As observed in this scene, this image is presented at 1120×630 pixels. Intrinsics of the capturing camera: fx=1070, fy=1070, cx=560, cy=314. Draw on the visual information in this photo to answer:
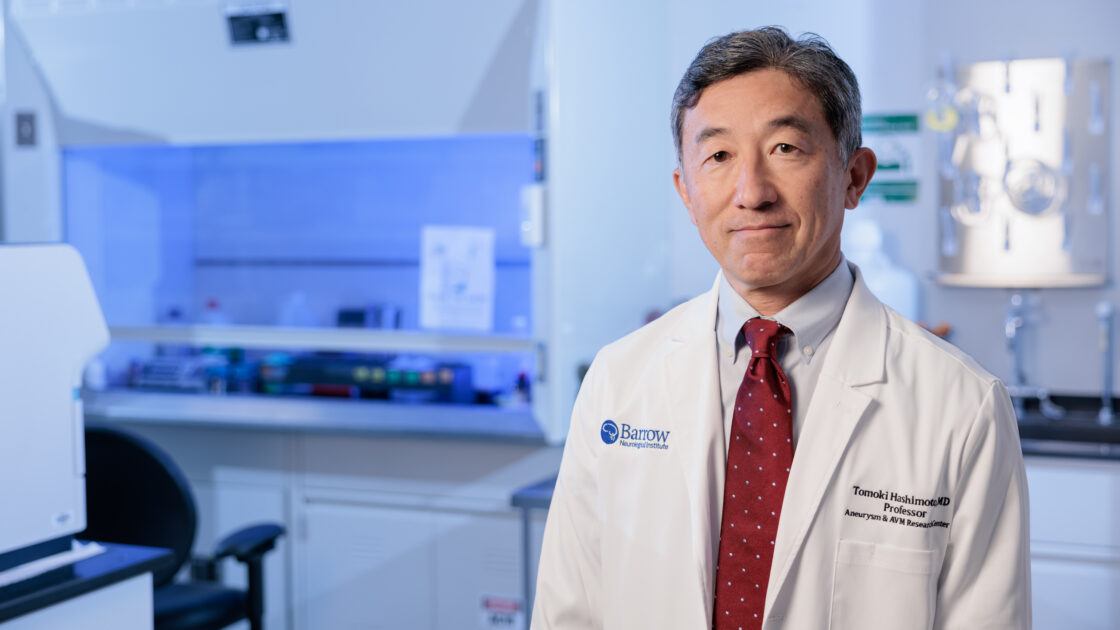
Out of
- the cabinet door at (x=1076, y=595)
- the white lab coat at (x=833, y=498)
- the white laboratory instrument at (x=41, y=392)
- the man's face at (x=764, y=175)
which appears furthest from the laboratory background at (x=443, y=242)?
the man's face at (x=764, y=175)

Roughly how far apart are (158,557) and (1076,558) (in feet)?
6.88

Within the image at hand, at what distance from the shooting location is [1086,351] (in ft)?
9.96

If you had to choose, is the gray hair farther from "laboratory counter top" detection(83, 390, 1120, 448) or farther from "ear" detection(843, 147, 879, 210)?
"laboratory counter top" detection(83, 390, 1120, 448)

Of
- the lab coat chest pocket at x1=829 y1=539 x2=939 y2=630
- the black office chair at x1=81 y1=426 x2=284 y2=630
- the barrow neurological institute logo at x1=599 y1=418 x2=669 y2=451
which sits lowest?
the black office chair at x1=81 y1=426 x2=284 y2=630

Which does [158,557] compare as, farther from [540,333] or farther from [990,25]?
[990,25]

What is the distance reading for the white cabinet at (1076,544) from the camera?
102 inches

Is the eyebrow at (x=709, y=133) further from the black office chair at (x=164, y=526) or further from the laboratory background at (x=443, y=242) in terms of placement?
the black office chair at (x=164, y=526)

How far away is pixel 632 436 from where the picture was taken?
127 cm

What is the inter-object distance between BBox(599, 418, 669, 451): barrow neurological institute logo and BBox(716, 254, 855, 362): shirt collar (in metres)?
0.13

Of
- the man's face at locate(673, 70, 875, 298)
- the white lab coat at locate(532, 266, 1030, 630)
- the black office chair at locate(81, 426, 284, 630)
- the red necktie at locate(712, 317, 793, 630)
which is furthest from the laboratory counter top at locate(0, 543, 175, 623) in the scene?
the man's face at locate(673, 70, 875, 298)

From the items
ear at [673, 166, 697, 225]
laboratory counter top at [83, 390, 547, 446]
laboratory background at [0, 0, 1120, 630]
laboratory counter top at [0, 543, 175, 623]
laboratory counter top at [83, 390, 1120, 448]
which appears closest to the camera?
ear at [673, 166, 697, 225]

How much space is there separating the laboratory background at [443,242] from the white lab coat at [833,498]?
1260 millimetres

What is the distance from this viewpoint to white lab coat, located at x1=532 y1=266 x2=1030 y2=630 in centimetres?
111

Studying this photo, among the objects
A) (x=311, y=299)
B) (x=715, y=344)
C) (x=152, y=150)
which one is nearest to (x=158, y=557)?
(x=715, y=344)
